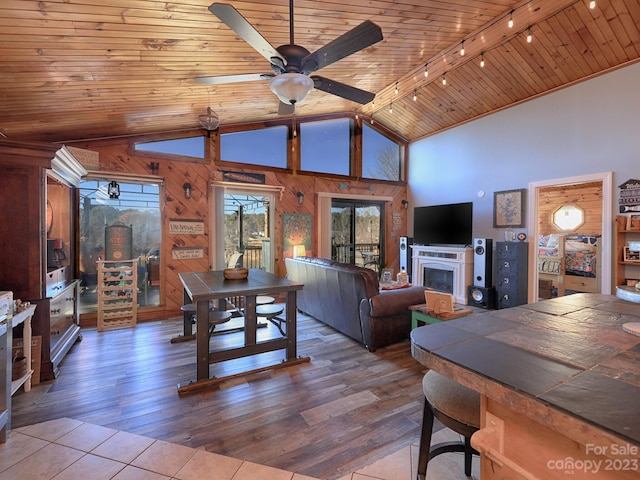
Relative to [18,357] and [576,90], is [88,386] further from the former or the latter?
[576,90]

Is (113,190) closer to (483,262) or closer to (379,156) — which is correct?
(379,156)

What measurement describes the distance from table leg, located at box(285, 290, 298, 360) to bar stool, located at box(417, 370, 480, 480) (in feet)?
5.34

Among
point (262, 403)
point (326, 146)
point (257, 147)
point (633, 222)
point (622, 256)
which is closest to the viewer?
point (262, 403)

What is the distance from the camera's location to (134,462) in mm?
1666

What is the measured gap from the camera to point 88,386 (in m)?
Result: 2.47

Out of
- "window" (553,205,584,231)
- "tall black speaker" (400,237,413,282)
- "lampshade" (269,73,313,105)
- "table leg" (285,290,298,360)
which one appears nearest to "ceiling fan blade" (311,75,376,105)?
"lampshade" (269,73,313,105)

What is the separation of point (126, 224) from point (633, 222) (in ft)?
22.8

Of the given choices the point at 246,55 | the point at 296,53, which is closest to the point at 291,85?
the point at 296,53

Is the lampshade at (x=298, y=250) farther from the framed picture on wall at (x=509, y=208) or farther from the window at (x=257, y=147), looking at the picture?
the framed picture on wall at (x=509, y=208)

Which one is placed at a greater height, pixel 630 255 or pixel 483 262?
pixel 630 255

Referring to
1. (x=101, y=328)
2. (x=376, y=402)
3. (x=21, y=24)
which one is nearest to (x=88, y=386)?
(x=101, y=328)

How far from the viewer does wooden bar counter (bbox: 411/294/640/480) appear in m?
0.56

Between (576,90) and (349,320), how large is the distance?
4.71 meters

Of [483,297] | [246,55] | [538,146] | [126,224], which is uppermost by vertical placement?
[246,55]
